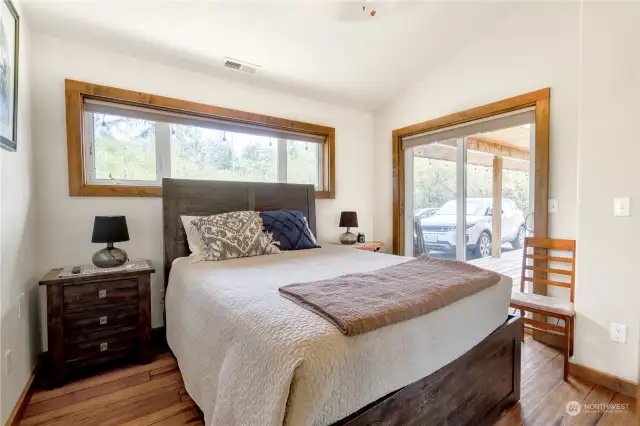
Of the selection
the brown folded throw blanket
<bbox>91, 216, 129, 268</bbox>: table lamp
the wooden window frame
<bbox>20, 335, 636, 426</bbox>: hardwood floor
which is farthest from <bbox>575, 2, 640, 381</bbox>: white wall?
<bbox>91, 216, 129, 268</bbox>: table lamp

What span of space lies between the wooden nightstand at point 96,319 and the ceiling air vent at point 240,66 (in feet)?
5.93

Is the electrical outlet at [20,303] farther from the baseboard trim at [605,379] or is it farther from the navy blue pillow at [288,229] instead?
the baseboard trim at [605,379]

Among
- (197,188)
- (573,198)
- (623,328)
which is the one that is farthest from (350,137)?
(623,328)

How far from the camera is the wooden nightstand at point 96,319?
1.83 meters

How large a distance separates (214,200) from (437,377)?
2.18 metres

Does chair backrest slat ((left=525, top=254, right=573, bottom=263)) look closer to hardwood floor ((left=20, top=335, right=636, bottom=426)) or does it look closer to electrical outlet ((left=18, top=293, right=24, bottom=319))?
hardwood floor ((left=20, top=335, right=636, bottom=426))

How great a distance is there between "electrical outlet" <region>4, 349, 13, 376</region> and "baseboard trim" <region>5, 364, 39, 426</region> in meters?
0.21

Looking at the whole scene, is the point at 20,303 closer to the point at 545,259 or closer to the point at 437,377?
the point at 437,377

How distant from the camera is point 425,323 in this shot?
3.80 ft

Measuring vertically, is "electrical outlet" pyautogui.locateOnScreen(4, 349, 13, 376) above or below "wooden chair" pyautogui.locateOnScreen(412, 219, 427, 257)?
below

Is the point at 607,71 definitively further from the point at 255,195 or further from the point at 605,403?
the point at 255,195

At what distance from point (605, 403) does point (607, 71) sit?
1963 mm


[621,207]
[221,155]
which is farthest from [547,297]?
[221,155]

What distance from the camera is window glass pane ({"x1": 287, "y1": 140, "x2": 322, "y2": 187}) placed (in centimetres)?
345
